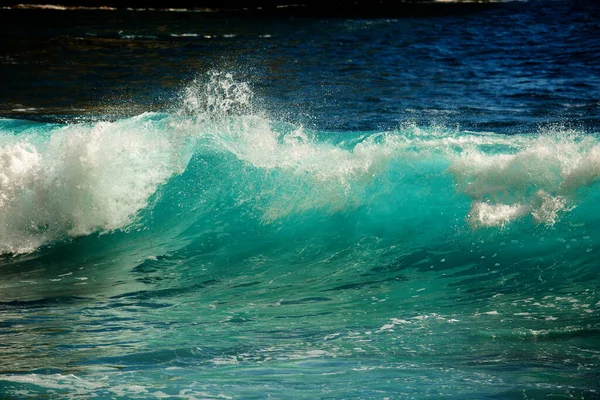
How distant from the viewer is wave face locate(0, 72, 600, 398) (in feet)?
17.8

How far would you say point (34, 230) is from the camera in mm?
9836

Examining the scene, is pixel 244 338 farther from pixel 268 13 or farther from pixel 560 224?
pixel 268 13

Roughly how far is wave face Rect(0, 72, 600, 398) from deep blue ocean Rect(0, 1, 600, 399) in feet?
0.08

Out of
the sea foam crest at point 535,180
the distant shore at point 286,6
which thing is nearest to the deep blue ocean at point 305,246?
the sea foam crest at point 535,180

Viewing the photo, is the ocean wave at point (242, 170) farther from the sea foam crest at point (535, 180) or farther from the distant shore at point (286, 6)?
the distant shore at point (286, 6)

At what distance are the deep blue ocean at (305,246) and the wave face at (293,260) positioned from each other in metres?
0.02

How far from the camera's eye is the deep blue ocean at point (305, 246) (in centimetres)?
541

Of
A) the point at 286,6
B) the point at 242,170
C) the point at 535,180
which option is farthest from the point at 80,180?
the point at 286,6

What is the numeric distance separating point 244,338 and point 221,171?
4651 millimetres

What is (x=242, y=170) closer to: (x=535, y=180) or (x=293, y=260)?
(x=293, y=260)

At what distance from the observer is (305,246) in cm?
913

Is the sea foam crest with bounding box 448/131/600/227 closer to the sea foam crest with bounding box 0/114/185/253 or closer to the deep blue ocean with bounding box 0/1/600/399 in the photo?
the deep blue ocean with bounding box 0/1/600/399

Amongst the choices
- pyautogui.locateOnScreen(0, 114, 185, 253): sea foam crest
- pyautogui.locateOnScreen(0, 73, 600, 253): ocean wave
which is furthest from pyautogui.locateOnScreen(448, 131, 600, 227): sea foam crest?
pyautogui.locateOnScreen(0, 114, 185, 253): sea foam crest

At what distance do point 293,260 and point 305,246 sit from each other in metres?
0.43
